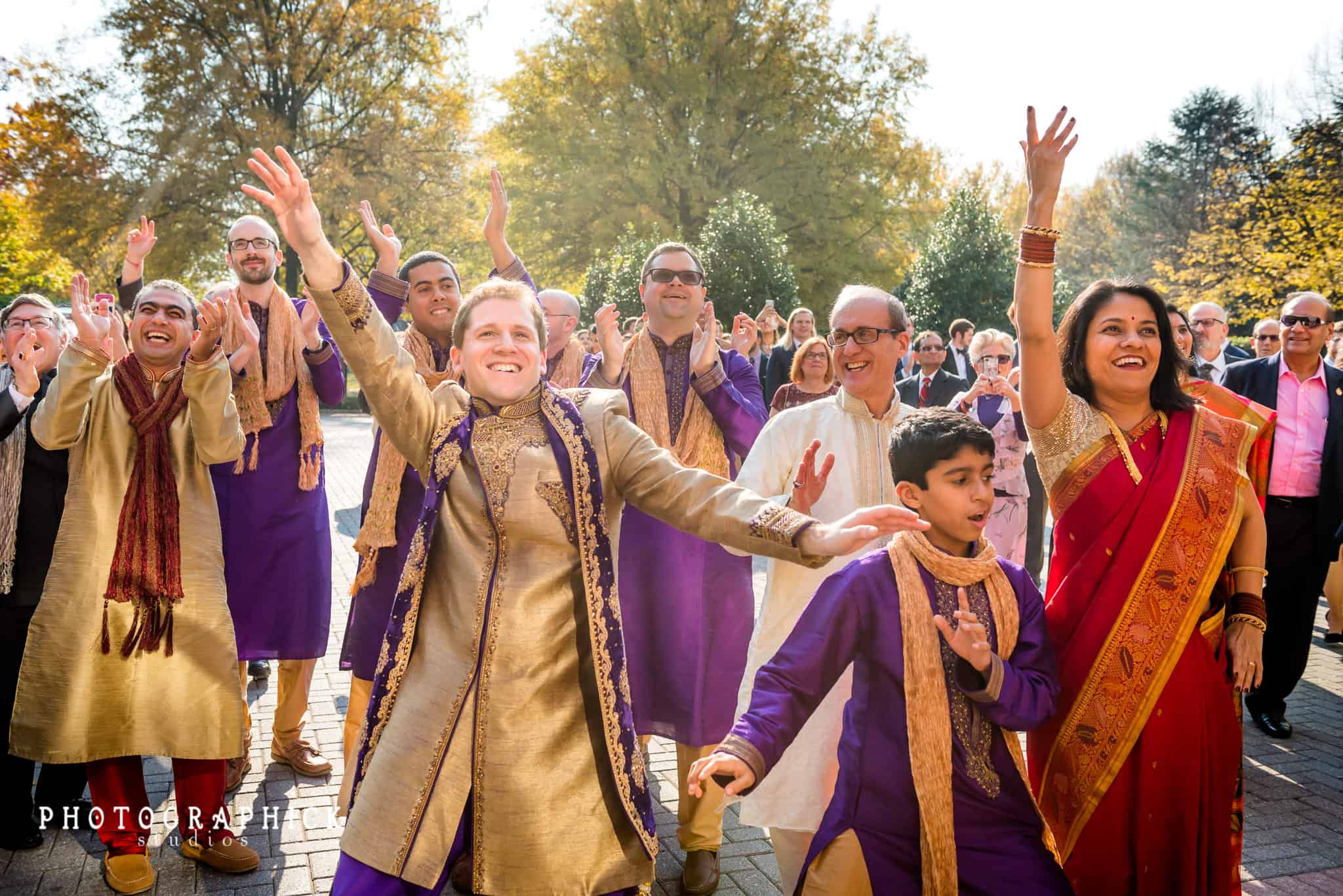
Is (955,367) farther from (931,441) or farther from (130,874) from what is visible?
(130,874)

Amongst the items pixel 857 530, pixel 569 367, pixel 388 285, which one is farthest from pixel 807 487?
pixel 569 367

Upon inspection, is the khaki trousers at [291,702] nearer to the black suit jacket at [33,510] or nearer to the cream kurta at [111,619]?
the cream kurta at [111,619]

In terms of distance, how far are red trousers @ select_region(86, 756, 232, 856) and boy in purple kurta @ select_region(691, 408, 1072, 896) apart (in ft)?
8.66

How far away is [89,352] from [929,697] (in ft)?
11.0

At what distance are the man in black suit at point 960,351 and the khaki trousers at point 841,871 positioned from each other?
11089 millimetres

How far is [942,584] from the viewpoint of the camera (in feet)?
9.66

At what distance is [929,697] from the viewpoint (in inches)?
111

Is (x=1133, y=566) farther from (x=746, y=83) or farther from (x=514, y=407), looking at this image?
(x=746, y=83)

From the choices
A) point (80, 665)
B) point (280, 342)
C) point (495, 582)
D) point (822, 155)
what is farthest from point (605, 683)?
point (822, 155)

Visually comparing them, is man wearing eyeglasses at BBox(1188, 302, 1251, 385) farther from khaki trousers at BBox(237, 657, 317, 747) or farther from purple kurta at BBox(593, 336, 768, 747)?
khaki trousers at BBox(237, 657, 317, 747)

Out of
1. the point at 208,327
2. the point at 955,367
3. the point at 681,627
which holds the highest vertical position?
the point at 955,367

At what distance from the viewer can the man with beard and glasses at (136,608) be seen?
4043 mm

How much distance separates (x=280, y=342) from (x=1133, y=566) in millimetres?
4173

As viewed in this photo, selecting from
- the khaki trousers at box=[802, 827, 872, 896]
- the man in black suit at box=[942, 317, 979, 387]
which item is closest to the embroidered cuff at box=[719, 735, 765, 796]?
the khaki trousers at box=[802, 827, 872, 896]
